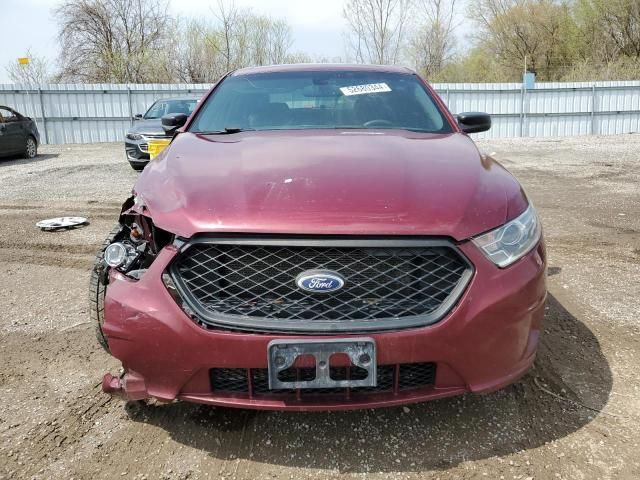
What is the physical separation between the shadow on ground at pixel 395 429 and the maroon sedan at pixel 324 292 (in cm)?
32

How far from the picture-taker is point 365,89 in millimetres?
3367

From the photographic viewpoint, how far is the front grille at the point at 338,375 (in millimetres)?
1868

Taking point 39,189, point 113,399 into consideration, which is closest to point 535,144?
point 39,189

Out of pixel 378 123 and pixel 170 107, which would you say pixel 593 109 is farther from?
pixel 378 123

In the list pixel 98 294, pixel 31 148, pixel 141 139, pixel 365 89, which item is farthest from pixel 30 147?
pixel 98 294

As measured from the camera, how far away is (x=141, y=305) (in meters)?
1.89

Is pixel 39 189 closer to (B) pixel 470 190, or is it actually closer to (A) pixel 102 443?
(A) pixel 102 443

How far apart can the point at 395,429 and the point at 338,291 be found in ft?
2.50

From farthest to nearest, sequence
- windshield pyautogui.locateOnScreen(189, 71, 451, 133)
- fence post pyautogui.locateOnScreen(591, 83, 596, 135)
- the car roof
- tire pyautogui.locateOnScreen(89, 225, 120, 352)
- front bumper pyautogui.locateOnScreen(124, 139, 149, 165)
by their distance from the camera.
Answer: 1. fence post pyautogui.locateOnScreen(591, 83, 596, 135)
2. front bumper pyautogui.locateOnScreen(124, 139, 149, 165)
3. the car roof
4. windshield pyautogui.locateOnScreen(189, 71, 451, 133)
5. tire pyautogui.locateOnScreen(89, 225, 120, 352)

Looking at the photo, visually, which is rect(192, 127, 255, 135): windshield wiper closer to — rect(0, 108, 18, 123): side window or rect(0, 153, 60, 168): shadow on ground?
rect(0, 153, 60, 168): shadow on ground

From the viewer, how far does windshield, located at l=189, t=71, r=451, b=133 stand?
3.12 meters

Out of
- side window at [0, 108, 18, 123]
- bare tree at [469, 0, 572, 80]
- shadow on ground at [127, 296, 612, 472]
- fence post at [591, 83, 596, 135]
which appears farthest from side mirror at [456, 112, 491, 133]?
bare tree at [469, 0, 572, 80]

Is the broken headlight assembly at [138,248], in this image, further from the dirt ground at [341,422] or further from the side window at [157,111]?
the side window at [157,111]

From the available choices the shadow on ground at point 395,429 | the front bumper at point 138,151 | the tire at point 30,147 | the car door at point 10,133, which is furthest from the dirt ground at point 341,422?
the tire at point 30,147
